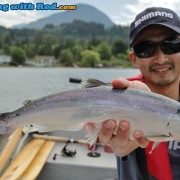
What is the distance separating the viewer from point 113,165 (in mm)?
Answer: 6434

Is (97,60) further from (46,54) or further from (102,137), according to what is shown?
(102,137)

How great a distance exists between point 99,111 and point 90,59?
284 ft

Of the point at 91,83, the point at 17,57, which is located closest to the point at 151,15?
the point at 91,83

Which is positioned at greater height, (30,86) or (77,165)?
(77,165)

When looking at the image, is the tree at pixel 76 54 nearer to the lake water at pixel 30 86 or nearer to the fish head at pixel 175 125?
the lake water at pixel 30 86

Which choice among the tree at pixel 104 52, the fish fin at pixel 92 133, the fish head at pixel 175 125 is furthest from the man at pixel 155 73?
the tree at pixel 104 52

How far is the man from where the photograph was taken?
3.42 metres

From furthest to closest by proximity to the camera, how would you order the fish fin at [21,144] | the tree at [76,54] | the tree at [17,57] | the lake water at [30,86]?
the tree at [17,57] → the tree at [76,54] → the lake water at [30,86] → the fish fin at [21,144]

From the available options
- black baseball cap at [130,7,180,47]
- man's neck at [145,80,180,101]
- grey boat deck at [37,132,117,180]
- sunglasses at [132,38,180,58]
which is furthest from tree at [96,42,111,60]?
sunglasses at [132,38,180,58]

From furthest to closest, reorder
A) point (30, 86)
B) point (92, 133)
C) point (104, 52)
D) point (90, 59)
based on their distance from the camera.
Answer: point (104, 52)
point (90, 59)
point (30, 86)
point (92, 133)

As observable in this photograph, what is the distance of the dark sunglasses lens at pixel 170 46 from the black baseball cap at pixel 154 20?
148mm

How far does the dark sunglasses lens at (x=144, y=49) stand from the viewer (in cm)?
376

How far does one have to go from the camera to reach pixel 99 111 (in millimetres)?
2738

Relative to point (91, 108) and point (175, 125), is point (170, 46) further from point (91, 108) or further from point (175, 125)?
point (91, 108)
